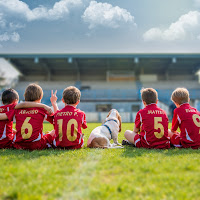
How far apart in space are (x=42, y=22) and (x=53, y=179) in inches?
506

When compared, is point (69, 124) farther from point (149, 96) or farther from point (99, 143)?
point (149, 96)

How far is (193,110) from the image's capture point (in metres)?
3.42

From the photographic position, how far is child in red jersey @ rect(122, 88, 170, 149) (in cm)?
328

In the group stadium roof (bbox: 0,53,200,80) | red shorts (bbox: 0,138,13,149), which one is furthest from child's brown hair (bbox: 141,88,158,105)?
stadium roof (bbox: 0,53,200,80)

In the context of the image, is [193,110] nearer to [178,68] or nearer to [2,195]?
[2,195]

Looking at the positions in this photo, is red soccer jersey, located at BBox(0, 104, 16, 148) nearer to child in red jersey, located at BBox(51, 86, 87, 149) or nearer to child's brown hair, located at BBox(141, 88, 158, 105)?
child in red jersey, located at BBox(51, 86, 87, 149)

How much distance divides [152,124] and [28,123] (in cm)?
216

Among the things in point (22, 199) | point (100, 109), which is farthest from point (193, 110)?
point (100, 109)

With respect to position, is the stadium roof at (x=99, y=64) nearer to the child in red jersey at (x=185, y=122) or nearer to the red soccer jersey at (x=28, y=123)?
the child in red jersey at (x=185, y=122)

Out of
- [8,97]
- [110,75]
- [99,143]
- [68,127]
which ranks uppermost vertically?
[110,75]

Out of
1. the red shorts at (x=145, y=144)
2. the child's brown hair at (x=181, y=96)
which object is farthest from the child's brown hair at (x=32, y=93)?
the child's brown hair at (x=181, y=96)

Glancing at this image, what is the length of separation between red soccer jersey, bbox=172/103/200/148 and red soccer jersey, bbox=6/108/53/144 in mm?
2476

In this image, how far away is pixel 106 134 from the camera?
152 inches

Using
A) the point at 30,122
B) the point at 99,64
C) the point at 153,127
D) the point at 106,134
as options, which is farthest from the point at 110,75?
the point at 30,122
